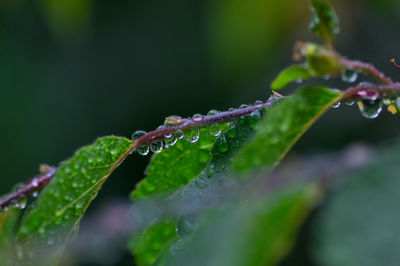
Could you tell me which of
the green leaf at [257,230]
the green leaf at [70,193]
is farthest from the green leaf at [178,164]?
the green leaf at [257,230]

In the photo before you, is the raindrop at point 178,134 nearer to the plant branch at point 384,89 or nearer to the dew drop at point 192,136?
the dew drop at point 192,136

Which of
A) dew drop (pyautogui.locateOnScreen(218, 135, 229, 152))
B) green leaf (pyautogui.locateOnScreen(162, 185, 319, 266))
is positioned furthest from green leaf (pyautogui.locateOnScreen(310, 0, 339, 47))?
green leaf (pyautogui.locateOnScreen(162, 185, 319, 266))

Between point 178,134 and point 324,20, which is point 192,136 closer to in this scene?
point 178,134

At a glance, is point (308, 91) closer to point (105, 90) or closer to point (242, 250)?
point (242, 250)

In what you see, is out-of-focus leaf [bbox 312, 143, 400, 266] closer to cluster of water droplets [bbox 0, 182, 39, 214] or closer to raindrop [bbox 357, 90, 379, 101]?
raindrop [bbox 357, 90, 379, 101]

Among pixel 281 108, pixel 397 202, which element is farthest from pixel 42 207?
pixel 397 202

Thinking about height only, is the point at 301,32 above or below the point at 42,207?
above
